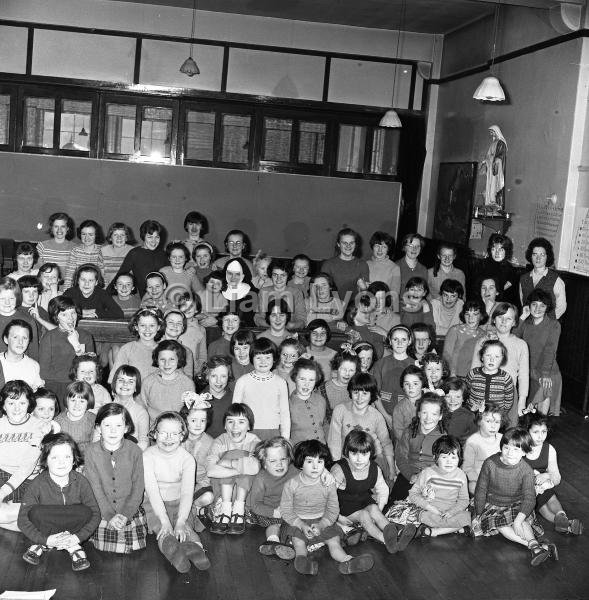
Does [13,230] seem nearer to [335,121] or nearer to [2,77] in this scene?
[2,77]

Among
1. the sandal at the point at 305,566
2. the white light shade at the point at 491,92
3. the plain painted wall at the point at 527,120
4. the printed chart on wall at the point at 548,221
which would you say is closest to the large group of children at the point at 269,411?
the sandal at the point at 305,566

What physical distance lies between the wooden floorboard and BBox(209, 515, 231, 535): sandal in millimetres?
43

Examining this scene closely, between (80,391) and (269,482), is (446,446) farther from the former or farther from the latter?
(80,391)

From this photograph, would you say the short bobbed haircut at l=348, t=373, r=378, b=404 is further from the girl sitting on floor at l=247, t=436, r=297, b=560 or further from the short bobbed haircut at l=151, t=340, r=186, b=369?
the short bobbed haircut at l=151, t=340, r=186, b=369

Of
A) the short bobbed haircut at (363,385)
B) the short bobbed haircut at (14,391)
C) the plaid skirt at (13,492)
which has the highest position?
the short bobbed haircut at (363,385)

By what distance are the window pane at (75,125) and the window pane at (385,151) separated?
10.3ft

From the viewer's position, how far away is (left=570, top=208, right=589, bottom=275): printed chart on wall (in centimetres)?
729

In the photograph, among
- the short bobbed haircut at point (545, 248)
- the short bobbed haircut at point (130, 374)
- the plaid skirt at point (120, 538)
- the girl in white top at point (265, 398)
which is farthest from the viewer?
the short bobbed haircut at point (545, 248)

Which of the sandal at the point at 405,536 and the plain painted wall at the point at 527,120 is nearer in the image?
the sandal at the point at 405,536

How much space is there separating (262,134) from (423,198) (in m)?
1.97

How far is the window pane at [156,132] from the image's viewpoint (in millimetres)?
9828

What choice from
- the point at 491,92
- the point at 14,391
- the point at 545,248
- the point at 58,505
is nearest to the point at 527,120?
the point at 491,92

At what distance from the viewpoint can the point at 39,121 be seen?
9.62 m

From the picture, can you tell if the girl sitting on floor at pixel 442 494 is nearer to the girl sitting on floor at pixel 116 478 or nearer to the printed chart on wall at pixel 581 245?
the girl sitting on floor at pixel 116 478
